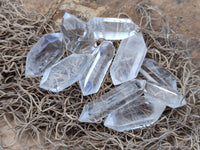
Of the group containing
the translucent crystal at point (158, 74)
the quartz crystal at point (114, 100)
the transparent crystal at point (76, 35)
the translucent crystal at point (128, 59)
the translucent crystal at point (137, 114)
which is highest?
the transparent crystal at point (76, 35)

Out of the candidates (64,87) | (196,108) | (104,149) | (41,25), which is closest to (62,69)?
(64,87)

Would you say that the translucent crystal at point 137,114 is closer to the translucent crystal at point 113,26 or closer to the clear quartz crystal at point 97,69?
the clear quartz crystal at point 97,69

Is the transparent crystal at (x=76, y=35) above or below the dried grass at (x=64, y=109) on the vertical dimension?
above

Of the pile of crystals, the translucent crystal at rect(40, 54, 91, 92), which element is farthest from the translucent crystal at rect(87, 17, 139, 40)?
the translucent crystal at rect(40, 54, 91, 92)

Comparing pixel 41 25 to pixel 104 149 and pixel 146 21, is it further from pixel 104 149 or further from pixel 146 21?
pixel 104 149

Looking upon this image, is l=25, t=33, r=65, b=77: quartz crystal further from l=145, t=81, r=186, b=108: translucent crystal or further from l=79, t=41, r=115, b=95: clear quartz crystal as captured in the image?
l=145, t=81, r=186, b=108: translucent crystal

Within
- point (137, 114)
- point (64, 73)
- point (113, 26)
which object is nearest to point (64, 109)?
point (64, 73)

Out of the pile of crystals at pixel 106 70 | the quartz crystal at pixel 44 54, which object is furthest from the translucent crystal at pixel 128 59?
the quartz crystal at pixel 44 54
